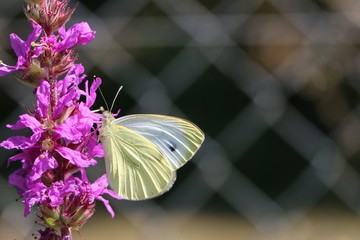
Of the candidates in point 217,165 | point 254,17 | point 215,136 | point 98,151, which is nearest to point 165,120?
point 98,151

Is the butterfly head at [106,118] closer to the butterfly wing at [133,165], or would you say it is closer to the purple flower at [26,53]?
the butterfly wing at [133,165]

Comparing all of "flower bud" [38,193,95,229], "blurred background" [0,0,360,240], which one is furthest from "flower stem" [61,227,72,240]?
"blurred background" [0,0,360,240]

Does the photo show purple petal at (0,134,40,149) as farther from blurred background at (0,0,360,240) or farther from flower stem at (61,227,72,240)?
blurred background at (0,0,360,240)

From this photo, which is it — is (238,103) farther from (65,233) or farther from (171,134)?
(65,233)

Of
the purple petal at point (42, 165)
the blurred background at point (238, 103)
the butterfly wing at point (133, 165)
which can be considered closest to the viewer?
the purple petal at point (42, 165)

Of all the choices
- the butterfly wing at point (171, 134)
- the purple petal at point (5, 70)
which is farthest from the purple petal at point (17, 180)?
the butterfly wing at point (171, 134)

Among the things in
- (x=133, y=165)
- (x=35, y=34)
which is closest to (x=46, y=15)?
(x=35, y=34)
